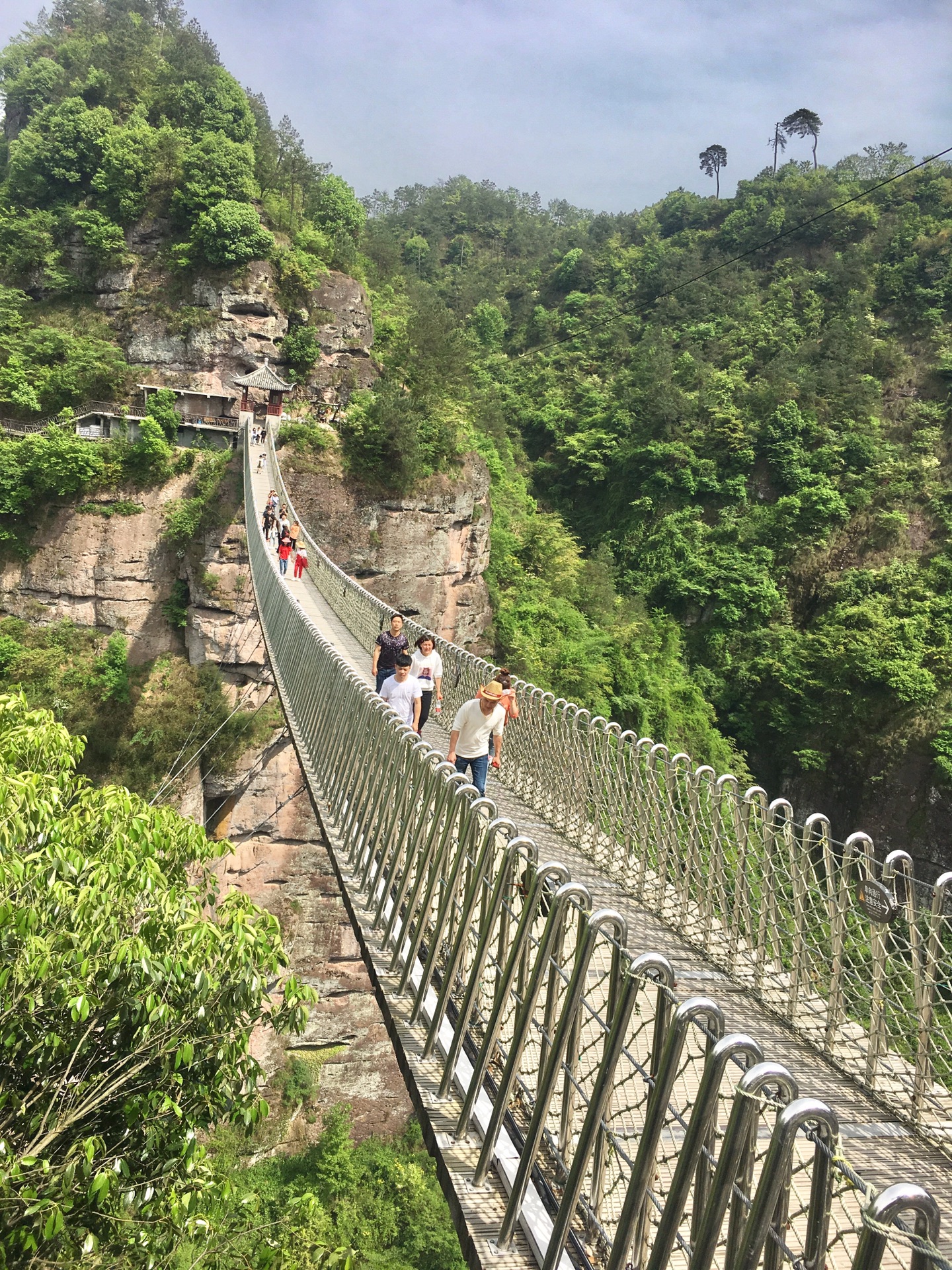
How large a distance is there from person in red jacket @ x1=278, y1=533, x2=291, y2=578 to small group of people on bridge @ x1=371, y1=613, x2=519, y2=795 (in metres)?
6.84

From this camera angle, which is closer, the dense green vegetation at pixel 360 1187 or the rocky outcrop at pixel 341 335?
the dense green vegetation at pixel 360 1187

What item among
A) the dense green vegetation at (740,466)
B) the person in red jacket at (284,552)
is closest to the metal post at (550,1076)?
the person in red jacket at (284,552)

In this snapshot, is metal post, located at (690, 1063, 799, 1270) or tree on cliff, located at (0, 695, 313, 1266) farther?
tree on cliff, located at (0, 695, 313, 1266)

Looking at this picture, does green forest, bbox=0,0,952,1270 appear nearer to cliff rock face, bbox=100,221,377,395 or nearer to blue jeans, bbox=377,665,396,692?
cliff rock face, bbox=100,221,377,395

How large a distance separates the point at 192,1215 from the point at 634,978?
2451 mm

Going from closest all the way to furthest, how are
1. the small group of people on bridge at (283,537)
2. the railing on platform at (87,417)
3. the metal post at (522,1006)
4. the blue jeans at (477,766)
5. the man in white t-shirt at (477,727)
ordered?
1. the metal post at (522,1006)
2. the man in white t-shirt at (477,727)
3. the blue jeans at (477,766)
4. the small group of people on bridge at (283,537)
5. the railing on platform at (87,417)

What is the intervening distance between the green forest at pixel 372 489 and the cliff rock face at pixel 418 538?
0.66 m

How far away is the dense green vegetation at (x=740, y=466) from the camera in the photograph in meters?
22.5

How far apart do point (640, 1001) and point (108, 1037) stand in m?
2.22

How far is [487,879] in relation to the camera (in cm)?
292

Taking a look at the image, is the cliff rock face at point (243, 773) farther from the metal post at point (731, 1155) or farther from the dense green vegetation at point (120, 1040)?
the metal post at point (731, 1155)

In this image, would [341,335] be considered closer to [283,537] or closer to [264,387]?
[264,387]

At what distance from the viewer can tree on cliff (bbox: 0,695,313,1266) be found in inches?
114

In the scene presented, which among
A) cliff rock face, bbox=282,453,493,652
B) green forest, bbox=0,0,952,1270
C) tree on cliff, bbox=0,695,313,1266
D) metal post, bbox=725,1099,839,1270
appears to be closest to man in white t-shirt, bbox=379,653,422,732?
green forest, bbox=0,0,952,1270
